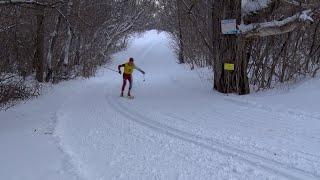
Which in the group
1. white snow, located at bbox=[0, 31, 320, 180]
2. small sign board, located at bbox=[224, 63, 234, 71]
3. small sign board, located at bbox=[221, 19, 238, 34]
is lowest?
white snow, located at bbox=[0, 31, 320, 180]

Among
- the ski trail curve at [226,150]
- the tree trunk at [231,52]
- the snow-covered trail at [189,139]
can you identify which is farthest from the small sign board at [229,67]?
the ski trail curve at [226,150]

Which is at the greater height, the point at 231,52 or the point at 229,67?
the point at 231,52

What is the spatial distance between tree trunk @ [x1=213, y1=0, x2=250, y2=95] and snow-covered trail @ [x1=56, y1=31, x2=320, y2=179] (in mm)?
732

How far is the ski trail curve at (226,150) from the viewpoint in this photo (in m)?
7.35

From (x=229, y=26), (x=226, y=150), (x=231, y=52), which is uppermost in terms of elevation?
(x=229, y=26)

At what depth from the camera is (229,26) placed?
16.3m

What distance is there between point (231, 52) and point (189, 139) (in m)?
7.44

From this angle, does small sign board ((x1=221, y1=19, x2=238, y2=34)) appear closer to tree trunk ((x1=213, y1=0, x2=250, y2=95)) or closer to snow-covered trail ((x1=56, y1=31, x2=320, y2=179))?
tree trunk ((x1=213, y1=0, x2=250, y2=95))

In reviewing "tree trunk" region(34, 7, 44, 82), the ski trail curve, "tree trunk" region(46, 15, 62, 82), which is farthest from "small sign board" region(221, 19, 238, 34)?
"tree trunk" region(46, 15, 62, 82)

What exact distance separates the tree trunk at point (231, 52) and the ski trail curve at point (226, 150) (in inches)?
177

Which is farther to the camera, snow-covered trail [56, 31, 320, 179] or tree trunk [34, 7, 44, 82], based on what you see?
tree trunk [34, 7, 44, 82]

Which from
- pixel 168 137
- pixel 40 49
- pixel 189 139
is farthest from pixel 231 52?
pixel 40 49

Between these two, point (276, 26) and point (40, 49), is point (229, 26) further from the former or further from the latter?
point (40, 49)

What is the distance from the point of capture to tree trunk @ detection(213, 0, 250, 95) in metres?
16.6
